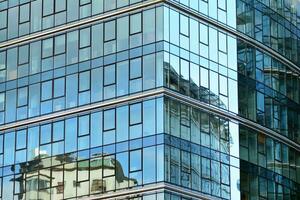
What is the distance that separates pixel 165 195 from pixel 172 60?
598cm

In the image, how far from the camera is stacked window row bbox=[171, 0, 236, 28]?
147 feet

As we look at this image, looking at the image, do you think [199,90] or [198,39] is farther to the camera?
[198,39]

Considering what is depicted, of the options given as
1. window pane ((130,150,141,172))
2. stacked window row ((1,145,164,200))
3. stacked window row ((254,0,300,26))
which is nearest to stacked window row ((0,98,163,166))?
stacked window row ((1,145,164,200))

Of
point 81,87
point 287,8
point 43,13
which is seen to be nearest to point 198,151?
point 81,87

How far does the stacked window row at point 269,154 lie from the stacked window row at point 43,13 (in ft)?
28.8

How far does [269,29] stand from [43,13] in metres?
11.5

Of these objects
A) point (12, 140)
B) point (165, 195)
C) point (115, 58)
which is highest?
point (115, 58)

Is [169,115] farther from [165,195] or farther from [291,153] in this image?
[291,153]

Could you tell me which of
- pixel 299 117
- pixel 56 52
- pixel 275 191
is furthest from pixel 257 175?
pixel 56 52

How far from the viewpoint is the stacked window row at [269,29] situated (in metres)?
47.8

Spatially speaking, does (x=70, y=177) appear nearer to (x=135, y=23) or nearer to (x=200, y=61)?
(x=135, y=23)

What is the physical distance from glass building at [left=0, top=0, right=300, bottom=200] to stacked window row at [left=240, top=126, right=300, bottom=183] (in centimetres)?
8

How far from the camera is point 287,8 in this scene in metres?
52.0

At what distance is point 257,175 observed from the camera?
153ft
